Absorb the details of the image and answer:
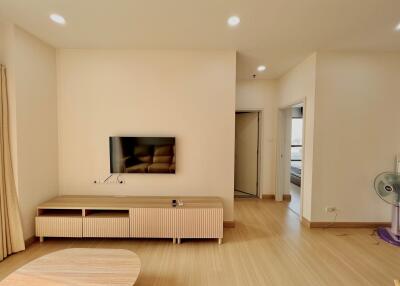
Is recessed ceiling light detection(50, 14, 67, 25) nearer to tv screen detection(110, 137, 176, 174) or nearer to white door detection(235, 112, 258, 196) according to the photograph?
tv screen detection(110, 137, 176, 174)

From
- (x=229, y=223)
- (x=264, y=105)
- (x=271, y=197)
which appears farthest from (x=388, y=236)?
(x=264, y=105)

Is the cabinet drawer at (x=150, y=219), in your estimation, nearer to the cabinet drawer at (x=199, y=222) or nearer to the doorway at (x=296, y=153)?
the cabinet drawer at (x=199, y=222)

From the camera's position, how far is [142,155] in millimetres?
3199

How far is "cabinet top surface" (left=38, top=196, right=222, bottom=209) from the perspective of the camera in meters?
2.80

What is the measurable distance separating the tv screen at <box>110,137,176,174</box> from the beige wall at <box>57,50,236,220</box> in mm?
121

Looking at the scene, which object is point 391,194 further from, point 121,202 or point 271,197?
point 121,202

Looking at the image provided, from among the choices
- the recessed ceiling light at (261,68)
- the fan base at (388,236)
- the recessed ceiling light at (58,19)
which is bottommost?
the fan base at (388,236)

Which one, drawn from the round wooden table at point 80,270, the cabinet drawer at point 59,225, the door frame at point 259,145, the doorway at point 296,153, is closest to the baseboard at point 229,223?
the round wooden table at point 80,270

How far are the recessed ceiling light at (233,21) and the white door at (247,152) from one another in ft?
8.89

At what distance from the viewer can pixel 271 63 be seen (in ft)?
12.4

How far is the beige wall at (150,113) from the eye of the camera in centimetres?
322

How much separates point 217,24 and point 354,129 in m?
2.64

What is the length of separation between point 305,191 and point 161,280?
8.60 ft

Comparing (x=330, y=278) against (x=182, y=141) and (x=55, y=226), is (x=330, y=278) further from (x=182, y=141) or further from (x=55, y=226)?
Result: (x=55, y=226)
